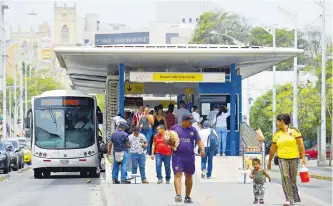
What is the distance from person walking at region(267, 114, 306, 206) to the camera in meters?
20.2

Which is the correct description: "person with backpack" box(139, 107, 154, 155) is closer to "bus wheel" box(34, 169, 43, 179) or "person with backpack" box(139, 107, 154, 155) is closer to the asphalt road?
the asphalt road

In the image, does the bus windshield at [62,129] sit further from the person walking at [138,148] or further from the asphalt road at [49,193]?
the person walking at [138,148]

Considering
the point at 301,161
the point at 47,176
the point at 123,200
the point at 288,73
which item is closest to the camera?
the point at 301,161

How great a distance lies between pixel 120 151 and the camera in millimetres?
28828

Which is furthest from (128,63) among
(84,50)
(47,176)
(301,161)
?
(301,161)

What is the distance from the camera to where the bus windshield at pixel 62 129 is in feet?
128

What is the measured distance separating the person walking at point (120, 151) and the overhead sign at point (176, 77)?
4.16 meters

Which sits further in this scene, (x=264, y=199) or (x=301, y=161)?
(x=264, y=199)

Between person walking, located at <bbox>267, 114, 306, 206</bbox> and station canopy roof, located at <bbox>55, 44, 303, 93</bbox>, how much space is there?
462 inches

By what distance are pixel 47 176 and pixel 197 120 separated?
11.4 meters

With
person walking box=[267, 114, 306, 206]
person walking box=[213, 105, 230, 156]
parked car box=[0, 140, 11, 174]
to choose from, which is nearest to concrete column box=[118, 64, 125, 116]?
person walking box=[213, 105, 230, 156]

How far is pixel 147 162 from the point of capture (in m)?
31.7

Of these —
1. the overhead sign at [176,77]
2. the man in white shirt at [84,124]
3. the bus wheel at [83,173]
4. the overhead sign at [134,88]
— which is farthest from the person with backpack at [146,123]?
the bus wheel at [83,173]

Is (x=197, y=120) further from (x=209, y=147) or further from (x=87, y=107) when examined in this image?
(x=87, y=107)
